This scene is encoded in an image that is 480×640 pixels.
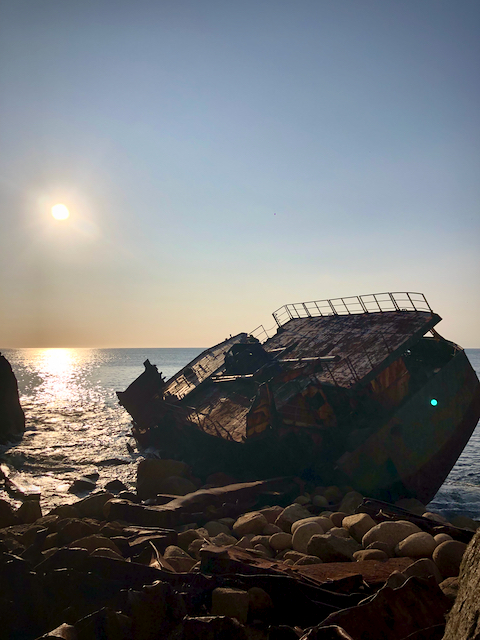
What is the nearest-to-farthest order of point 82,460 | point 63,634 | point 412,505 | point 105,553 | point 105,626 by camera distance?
point 63,634 → point 105,626 → point 105,553 → point 412,505 → point 82,460

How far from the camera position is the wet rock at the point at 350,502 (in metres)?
11.1

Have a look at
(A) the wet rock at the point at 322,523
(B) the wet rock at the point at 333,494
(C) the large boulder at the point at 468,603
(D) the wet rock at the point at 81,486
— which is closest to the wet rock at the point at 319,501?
(B) the wet rock at the point at 333,494

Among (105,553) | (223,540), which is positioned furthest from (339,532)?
(105,553)

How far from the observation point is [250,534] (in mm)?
9539

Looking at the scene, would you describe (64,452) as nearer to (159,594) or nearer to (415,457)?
(415,457)

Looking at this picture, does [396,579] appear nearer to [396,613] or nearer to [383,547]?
[396,613]

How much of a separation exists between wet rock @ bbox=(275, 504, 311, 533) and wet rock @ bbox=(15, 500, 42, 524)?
6.20 m

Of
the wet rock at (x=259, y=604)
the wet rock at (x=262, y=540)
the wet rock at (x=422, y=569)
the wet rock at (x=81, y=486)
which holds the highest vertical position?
the wet rock at (x=81, y=486)

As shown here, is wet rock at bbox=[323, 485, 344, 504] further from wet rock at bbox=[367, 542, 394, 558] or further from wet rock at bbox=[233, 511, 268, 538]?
wet rock at bbox=[367, 542, 394, 558]

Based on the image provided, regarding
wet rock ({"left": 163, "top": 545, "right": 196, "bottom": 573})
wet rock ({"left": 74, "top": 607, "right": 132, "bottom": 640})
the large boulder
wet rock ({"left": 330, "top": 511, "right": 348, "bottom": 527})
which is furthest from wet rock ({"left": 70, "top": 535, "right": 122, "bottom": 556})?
the large boulder

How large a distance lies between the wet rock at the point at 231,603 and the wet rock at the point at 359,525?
11.9 feet

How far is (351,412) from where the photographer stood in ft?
44.9

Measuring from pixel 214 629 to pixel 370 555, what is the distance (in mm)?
3183

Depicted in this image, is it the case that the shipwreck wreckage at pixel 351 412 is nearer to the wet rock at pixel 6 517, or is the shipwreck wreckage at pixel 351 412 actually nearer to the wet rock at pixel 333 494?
the wet rock at pixel 333 494
